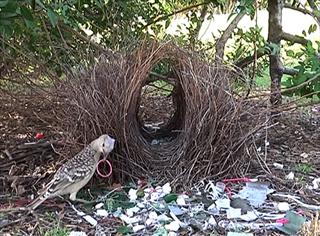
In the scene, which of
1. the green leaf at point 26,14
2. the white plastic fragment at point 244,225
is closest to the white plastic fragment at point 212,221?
the white plastic fragment at point 244,225

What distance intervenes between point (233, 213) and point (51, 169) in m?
1.00

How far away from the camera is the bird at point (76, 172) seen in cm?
264

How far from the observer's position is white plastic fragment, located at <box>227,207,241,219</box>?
2.62 meters

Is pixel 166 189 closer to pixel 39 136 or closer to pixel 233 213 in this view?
pixel 233 213

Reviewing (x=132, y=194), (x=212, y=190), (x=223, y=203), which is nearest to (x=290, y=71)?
(x=212, y=190)

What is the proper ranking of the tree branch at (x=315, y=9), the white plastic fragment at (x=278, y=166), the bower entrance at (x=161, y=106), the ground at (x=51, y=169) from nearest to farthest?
the ground at (x=51, y=169)
the white plastic fragment at (x=278, y=166)
the bower entrance at (x=161, y=106)
the tree branch at (x=315, y=9)

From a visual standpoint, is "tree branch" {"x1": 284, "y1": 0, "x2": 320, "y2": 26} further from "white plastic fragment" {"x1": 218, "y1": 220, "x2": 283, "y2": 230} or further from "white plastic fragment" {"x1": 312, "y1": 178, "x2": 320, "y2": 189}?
"white plastic fragment" {"x1": 218, "y1": 220, "x2": 283, "y2": 230}

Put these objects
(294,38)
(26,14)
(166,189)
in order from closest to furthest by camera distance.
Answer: (26,14) → (166,189) → (294,38)

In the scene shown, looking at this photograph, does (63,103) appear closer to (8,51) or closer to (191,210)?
(8,51)

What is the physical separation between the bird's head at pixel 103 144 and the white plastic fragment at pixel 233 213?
1.98 ft

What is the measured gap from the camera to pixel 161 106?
4031 mm

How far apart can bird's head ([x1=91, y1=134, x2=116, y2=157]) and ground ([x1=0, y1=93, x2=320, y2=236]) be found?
0.71 feet

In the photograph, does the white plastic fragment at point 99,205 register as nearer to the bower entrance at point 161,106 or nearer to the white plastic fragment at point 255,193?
the white plastic fragment at point 255,193

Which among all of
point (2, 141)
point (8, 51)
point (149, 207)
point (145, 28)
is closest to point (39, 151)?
point (2, 141)
